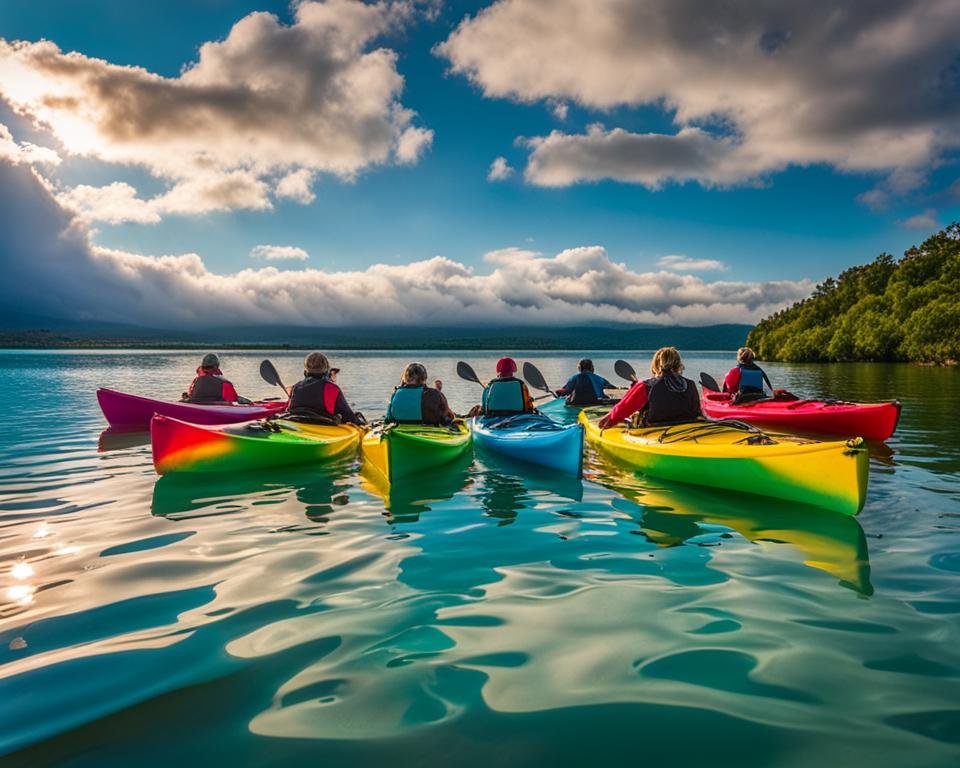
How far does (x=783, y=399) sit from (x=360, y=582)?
537 inches

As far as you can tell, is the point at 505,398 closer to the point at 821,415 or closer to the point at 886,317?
the point at 821,415

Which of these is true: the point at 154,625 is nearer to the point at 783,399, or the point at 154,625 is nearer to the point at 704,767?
the point at 704,767

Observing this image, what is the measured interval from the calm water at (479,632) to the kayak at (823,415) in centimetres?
536

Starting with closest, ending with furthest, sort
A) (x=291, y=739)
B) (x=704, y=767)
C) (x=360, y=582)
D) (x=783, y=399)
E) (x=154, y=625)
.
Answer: (x=704, y=767) → (x=291, y=739) → (x=154, y=625) → (x=360, y=582) → (x=783, y=399)

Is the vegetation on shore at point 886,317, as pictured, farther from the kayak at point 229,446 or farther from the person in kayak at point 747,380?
the kayak at point 229,446

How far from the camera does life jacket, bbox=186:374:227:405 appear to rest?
15820 millimetres

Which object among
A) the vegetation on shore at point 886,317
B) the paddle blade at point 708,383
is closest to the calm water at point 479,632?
the paddle blade at point 708,383

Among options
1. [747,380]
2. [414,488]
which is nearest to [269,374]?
[414,488]

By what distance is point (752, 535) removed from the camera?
22.5 ft

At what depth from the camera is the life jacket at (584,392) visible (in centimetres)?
1820

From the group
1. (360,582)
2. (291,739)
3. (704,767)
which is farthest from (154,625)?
(704,767)

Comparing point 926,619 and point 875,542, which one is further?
point 875,542

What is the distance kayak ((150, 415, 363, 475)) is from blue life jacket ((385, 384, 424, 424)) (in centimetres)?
139

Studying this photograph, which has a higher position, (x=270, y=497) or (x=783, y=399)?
(x=783, y=399)
